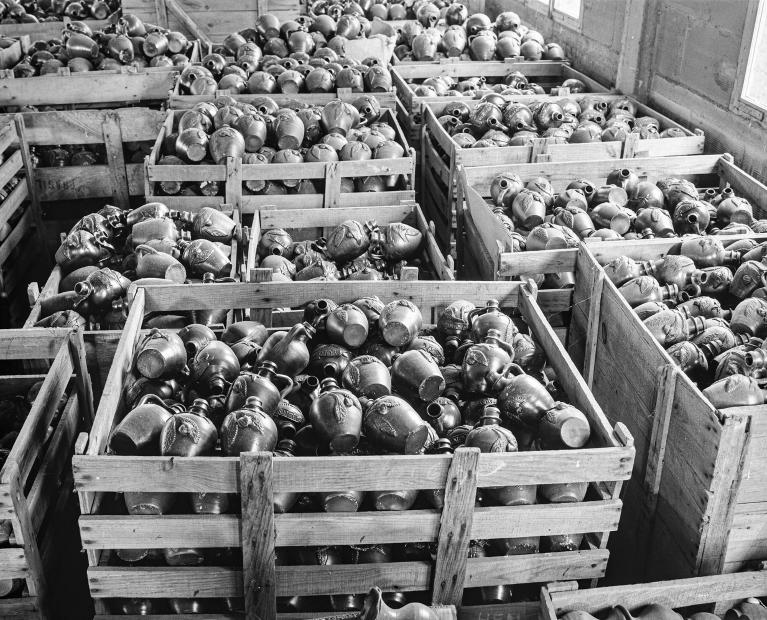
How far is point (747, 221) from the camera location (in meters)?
4.77

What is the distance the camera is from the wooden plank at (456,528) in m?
2.55

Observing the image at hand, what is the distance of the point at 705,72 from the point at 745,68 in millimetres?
594

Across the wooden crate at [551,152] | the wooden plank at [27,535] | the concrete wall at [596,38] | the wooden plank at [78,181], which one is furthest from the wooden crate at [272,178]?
the concrete wall at [596,38]

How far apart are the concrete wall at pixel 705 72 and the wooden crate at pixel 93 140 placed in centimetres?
426

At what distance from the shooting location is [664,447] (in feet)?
10.6

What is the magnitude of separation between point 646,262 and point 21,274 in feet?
14.8

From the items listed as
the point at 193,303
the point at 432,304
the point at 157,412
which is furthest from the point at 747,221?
the point at 157,412

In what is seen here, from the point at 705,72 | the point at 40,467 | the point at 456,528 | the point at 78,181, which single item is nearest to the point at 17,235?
the point at 78,181

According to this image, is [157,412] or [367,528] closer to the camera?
[367,528]

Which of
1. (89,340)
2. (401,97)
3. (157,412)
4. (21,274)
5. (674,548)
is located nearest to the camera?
(157,412)

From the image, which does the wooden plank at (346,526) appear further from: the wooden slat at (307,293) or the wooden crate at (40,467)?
the wooden slat at (307,293)

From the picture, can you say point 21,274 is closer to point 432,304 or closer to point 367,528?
point 432,304

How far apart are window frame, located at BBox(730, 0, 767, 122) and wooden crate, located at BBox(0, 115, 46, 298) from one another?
5.30 metres

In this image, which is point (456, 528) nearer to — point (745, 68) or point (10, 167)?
point (745, 68)
